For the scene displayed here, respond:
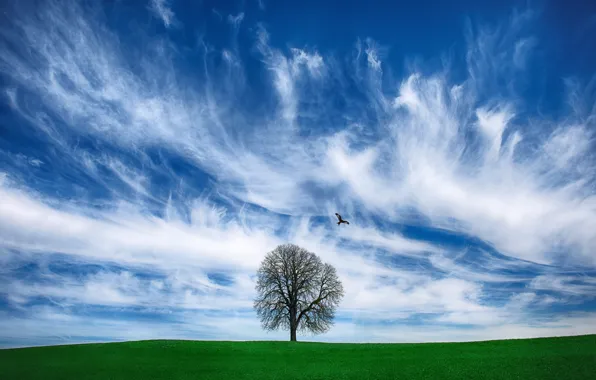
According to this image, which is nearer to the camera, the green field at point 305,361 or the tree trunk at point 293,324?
the green field at point 305,361

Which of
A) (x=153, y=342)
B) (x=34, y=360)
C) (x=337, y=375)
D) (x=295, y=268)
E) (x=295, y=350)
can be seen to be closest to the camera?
(x=337, y=375)

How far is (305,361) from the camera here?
106 ft

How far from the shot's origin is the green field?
2561cm

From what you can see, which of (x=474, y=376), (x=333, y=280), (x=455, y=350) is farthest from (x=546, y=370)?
(x=333, y=280)

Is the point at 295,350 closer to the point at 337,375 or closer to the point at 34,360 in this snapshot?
the point at 337,375

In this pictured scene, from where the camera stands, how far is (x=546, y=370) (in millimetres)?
24531

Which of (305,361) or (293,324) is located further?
(293,324)

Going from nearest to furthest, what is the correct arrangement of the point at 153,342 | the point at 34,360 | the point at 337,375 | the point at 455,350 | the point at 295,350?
the point at 337,375
the point at 34,360
the point at 455,350
the point at 295,350
the point at 153,342

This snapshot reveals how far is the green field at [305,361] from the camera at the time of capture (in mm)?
25609

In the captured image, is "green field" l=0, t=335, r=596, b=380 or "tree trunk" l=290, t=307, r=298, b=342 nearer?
"green field" l=0, t=335, r=596, b=380

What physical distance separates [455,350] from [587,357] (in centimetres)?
1031

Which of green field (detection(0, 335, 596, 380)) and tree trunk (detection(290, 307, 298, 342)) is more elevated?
tree trunk (detection(290, 307, 298, 342))

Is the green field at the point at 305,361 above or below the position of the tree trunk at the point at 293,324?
below

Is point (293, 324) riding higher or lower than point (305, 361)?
higher
